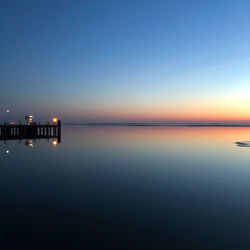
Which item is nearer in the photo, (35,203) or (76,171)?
(35,203)

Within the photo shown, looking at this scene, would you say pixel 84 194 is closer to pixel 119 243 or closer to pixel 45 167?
pixel 119 243

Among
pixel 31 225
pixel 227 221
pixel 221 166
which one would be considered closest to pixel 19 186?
pixel 31 225

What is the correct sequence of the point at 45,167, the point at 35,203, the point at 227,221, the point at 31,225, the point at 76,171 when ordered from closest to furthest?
the point at 31,225, the point at 227,221, the point at 35,203, the point at 76,171, the point at 45,167

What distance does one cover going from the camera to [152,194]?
48.4 ft

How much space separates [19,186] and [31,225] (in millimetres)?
7350

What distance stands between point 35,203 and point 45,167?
40.2ft

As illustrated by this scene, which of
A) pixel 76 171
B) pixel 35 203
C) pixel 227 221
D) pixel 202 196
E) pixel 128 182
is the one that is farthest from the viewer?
pixel 76 171

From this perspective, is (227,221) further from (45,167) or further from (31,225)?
(45,167)

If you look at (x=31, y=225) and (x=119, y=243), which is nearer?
(x=119, y=243)

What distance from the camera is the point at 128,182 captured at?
18.2m

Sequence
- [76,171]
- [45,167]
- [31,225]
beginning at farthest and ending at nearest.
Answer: [45,167]
[76,171]
[31,225]

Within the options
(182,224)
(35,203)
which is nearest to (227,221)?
(182,224)

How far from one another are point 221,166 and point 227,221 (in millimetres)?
16240

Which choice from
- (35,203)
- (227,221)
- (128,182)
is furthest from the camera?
(128,182)
